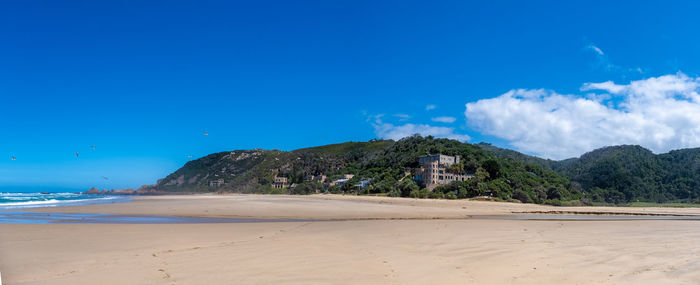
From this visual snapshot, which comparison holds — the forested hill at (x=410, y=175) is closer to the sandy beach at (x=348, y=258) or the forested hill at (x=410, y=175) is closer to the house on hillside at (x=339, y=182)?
the house on hillside at (x=339, y=182)

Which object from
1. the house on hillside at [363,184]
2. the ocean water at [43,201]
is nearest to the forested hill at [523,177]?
the house on hillside at [363,184]

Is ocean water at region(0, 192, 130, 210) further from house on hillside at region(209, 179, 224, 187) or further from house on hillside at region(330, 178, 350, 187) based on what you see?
house on hillside at region(209, 179, 224, 187)

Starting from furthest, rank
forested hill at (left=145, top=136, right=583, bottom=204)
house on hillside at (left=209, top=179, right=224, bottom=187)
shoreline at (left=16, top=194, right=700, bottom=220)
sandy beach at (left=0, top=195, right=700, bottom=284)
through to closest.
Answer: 1. house on hillside at (left=209, top=179, right=224, bottom=187)
2. forested hill at (left=145, top=136, right=583, bottom=204)
3. shoreline at (left=16, top=194, right=700, bottom=220)
4. sandy beach at (left=0, top=195, right=700, bottom=284)

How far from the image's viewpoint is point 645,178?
70.9m

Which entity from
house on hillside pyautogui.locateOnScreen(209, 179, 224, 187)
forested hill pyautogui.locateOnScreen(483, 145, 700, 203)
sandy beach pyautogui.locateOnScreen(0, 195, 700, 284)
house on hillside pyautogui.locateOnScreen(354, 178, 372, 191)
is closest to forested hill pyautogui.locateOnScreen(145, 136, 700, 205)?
forested hill pyautogui.locateOnScreen(483, 145, 700, 203)

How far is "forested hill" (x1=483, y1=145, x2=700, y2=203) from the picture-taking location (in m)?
63.9

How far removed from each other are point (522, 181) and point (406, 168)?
23.4 metres

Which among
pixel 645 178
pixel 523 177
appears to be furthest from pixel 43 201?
pixel 645 178

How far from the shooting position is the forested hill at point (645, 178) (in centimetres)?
6388

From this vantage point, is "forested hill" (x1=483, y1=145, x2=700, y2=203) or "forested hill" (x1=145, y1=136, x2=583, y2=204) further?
"forested hill" (x1=483, y1=145, x2=700, y2=203)

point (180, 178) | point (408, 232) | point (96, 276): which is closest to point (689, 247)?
point (408, 232)

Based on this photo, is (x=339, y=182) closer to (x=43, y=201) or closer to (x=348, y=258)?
(x=43, y=201)

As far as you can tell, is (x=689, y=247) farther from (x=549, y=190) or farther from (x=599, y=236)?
(x=549, y=190)

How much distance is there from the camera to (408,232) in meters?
12.2
